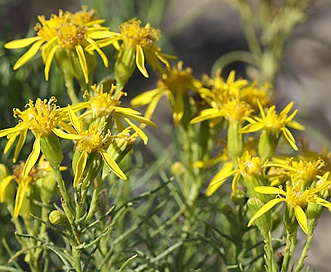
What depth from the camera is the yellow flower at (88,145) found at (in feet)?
3.15

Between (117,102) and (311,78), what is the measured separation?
3854 mm

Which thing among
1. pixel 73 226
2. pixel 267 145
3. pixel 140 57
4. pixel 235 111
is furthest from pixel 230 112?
pixel 73 226

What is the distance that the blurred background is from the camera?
7.02 ft

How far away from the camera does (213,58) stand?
4359 millimetres

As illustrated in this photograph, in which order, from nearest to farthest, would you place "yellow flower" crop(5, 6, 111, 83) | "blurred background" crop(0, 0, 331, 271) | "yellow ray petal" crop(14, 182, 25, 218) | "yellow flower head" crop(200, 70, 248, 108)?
"yellow ray petal" crop(14, 182, 25, 218)
"yellow flower" crop(5, 6, 111, 83)
"yellow flower head" crop(200, 70, 248, 108)
"blurred background" crop(0, 0, 331, 271)

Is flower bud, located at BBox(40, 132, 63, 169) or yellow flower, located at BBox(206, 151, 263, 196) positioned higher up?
flower bud, located at BBox(40, 132, 63, 169)

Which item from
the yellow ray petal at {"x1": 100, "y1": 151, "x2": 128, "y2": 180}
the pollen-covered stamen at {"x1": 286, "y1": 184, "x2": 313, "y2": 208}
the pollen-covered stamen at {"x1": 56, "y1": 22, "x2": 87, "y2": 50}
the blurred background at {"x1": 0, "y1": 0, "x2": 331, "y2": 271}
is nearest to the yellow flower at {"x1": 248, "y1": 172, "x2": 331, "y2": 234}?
the pollen-covered stamen at {"x1": 286, "y1": 184, "x2": 313, "y2": 208}

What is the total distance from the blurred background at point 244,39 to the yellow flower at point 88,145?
97cm

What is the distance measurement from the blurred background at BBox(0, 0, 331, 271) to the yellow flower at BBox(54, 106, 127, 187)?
974mm

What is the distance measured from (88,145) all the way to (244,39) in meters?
3.67

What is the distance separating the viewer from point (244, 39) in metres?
4.49

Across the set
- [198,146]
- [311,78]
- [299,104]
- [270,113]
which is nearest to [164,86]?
[198,146]

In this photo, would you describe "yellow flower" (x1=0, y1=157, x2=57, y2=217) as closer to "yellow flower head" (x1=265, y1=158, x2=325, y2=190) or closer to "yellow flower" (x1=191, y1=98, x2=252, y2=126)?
"yellow flower" (x1=191, y1=98, x2=252, y2=126)

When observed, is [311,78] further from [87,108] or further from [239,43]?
[87,108]
